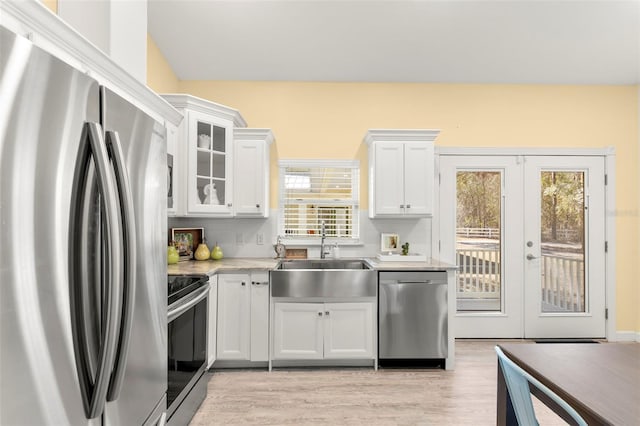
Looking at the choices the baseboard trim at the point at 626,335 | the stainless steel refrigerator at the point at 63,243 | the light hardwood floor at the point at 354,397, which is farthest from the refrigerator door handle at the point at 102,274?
the baseboard trim at the point at 626,335

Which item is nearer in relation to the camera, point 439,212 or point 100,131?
point 100,131

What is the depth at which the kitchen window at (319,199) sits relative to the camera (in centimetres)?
388

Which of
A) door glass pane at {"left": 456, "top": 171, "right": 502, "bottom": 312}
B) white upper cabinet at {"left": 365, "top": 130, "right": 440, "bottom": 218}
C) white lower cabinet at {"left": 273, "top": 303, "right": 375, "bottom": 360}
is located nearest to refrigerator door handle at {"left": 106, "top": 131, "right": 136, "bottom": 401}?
white lower cabinet at {"left": 273, "top": 303, "right": 375, "bottom": 360}

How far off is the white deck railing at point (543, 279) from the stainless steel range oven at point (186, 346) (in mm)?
2809

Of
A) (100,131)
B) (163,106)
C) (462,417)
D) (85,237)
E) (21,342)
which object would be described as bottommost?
(462,417)

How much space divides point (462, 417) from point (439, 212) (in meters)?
2.14

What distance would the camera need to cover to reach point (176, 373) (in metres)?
2.01

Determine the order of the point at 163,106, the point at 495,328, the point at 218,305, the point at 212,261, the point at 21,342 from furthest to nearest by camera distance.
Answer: the point at 495,328 → the point at 212,261 → the point at 218,305 → the point at 163,106 → the point at 21,342

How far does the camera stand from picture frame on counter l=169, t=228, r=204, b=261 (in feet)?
11.2

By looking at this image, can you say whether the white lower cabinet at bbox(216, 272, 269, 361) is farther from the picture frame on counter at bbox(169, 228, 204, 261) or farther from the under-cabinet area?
the picture frame on counter at bbox(169, 228, 204, 261)

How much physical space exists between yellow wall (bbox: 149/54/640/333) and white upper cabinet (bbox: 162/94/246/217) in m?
0.61

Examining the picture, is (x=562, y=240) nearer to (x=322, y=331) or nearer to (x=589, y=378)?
(x=322, y=331)

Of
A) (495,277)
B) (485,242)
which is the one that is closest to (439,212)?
(485,242)

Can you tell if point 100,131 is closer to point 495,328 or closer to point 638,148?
point 495,328
